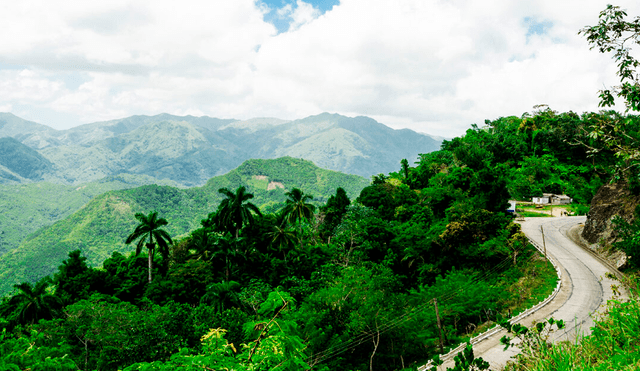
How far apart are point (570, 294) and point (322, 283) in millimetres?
21517

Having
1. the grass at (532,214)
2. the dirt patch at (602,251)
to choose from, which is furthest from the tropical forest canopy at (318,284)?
the grass at (532,214)

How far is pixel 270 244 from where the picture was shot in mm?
49844

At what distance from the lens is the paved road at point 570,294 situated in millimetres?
18672

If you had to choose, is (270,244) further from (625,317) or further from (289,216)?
(625,317)

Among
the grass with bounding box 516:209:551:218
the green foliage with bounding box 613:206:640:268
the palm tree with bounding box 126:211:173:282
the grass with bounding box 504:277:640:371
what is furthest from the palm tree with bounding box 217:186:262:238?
the grass with bounding box 504:277:640:371

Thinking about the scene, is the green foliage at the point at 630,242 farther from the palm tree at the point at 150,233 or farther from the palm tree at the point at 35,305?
the palm tree at the point at 35,305

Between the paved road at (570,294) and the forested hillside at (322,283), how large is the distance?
1726mm

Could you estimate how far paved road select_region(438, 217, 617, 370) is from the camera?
18.7 meters

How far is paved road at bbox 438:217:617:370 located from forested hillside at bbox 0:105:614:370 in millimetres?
1726

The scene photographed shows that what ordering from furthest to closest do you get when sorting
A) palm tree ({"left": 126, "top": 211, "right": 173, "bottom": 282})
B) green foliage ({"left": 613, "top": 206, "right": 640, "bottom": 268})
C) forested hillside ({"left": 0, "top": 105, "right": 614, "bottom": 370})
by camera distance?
palm tree ({"left": 126, "top": 211, "right": 173, "bottom": 282}), green foliage ({"left": 613, "top": 206, "right": 640, "bottom": 268}), forested hillside ({"left": 0, "top": 105, "right": 614, "bottom": 370})

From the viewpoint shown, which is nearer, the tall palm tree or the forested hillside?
the forested hillside

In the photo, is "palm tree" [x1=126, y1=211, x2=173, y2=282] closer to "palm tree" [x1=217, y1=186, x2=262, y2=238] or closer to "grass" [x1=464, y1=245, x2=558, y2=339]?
Result: "palm tree" [x1=217, y1=186, x2=262, y2=238]

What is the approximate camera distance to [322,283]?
1534 inches

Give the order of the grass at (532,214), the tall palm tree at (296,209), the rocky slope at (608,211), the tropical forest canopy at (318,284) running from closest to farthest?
the tropical forest canopy at (318,284)
the rocky slope at (608,211)
the tall palm tree at (296,209)
the grass at (532,214)
